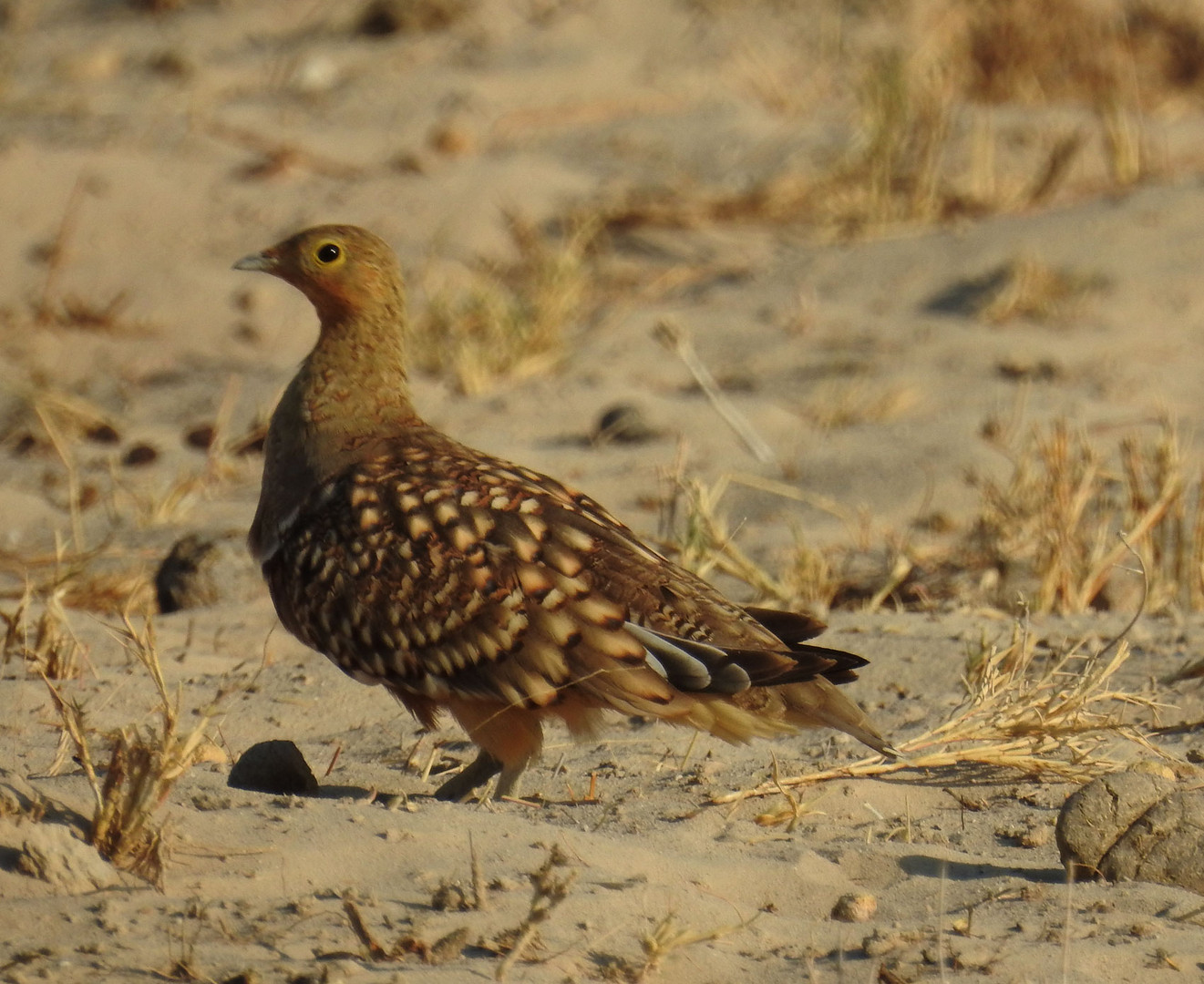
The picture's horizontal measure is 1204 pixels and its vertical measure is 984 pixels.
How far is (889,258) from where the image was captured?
8406 mm

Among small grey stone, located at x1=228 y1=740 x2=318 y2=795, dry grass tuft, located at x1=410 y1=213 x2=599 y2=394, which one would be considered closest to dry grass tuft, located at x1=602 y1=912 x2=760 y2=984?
small grey stone, located at x1=228 y1=740 x2=318 y2=795

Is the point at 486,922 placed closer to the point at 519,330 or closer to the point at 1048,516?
the point at 1048,516

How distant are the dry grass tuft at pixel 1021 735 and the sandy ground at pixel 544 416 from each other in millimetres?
63

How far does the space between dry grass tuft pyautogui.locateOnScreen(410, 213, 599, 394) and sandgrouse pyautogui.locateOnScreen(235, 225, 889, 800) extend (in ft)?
11.1

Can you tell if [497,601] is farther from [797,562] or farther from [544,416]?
[544,416]

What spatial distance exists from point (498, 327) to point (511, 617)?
3.95m

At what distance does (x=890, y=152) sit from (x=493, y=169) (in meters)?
2.12

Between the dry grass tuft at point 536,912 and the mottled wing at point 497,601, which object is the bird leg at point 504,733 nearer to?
the mottled wing at point 497,601

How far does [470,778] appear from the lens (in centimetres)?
386

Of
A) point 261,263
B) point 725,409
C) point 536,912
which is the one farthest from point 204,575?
point 536,912

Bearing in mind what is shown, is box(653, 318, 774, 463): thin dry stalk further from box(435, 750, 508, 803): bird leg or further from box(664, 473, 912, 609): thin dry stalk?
box(435, 750, 508, 803): bird leg

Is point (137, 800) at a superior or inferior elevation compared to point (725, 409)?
superior

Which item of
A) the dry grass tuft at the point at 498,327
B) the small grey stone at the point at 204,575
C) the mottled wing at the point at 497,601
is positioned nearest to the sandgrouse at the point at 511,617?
the mottled wing at the point at 497,601

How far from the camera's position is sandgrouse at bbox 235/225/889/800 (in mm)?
3549
